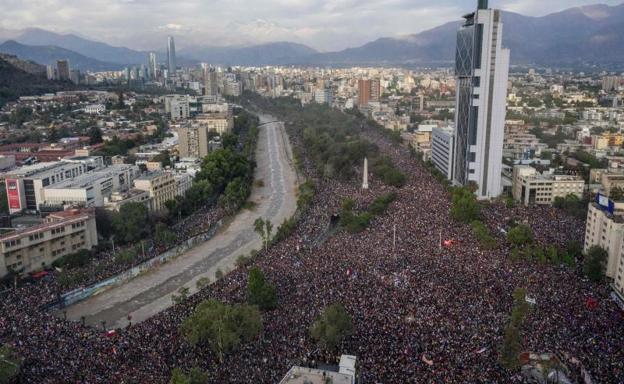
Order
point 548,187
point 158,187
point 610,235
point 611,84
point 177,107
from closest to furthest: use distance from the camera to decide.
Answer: point 610,235 < point 158,187 < point 548,187 < point 177,107 < point 611,84

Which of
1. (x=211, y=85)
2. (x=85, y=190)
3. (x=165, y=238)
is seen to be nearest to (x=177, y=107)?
A: (x=211, y=85)

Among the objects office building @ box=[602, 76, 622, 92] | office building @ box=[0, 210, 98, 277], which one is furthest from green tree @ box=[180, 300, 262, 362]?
office building @ box=[602, 76, 622, 92]

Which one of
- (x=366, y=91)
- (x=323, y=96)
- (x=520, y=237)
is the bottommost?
(x=520, y=237)

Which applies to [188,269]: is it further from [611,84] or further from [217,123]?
[611,84]

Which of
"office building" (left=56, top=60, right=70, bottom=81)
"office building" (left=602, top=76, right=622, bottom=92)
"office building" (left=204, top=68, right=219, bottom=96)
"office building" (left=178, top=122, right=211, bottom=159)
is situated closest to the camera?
"office building" (left=178, top=122, right=211, bottom=159)

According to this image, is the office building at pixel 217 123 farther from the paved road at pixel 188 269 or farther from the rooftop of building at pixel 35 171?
the rooftop of building at pixel 35 171

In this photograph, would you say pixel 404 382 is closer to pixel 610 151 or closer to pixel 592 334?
pixel 592 334

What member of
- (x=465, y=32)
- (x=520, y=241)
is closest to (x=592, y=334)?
(x=520, y=241)

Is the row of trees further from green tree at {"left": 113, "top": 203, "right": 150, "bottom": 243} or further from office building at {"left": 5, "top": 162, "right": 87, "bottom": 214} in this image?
office building at {"left": 5, "top": 162, "right": 87, "bottom": 214}
